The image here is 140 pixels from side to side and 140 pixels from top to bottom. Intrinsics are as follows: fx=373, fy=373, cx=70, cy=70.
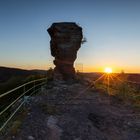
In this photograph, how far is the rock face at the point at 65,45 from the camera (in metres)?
27.2

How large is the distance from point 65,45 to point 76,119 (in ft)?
39.6

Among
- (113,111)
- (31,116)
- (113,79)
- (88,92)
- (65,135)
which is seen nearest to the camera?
(65,135)

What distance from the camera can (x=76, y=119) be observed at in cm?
1598

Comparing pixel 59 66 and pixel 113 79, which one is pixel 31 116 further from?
pixel 113 79

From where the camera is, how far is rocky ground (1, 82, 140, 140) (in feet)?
44.9

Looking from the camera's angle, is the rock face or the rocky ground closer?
the rocky ground

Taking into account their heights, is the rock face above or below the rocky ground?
above

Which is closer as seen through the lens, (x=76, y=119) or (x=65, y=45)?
(x=76, y=119)

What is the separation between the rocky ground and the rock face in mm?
5762

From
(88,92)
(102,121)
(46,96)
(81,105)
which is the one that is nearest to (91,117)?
(102,121)

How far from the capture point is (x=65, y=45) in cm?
2738

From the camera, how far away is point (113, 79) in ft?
110

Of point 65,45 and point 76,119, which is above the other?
point 65,45

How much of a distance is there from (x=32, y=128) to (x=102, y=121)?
4.15m
